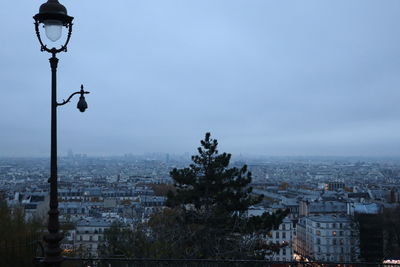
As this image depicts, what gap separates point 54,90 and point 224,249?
9.91 meters

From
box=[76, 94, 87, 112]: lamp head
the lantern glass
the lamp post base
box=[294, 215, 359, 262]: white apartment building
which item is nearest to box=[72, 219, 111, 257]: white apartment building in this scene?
box=[294, 215, 359, 262]: white apartment building

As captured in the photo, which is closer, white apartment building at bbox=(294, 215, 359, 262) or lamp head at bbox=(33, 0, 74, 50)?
lamp head at bbox=(33, 0, 74, 50)

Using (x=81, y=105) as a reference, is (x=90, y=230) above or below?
below

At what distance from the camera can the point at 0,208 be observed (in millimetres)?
13852

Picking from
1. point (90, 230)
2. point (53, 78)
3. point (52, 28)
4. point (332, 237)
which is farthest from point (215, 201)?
point (332, 237)

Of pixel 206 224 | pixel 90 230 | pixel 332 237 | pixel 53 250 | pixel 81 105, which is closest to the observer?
pixel 53 250

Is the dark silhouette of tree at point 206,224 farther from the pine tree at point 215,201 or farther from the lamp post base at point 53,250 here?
the lamp post base at point 53,250

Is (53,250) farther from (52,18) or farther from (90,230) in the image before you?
(90,230)

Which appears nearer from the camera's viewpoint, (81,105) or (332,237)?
(81,105)

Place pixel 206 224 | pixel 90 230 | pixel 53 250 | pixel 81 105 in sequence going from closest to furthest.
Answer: pixel 53 250
pixel 81 105
pixel 206 224
pixel 90 230

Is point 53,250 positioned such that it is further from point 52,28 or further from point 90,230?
point 90,230

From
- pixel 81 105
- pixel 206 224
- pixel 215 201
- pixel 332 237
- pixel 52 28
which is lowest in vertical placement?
A: pixel 332 237

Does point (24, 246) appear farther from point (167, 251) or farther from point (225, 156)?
point (225, 156)

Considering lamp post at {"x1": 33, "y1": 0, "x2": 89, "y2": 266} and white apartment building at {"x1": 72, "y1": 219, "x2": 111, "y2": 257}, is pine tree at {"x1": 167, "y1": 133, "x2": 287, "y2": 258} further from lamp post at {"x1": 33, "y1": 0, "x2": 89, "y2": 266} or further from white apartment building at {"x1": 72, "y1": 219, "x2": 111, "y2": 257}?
white apartment building at {"x1": 72, "y1": 219, "x2": 111, "y2": 257}
